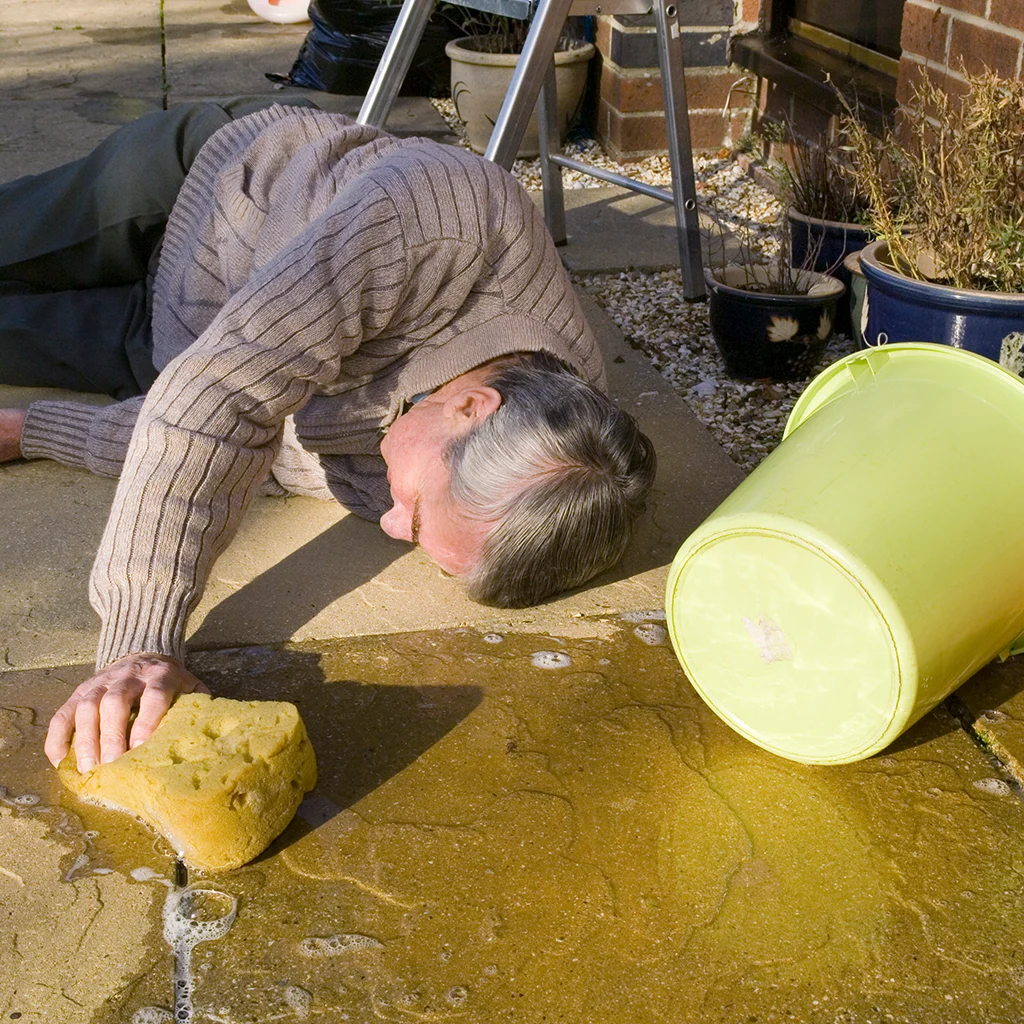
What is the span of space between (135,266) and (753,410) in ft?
5.19

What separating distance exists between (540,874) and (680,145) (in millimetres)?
2505

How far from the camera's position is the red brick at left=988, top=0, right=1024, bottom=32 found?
9.64ft

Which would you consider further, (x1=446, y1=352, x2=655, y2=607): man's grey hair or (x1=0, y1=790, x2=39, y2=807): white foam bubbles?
(x1=446, y1=352, x2=655, y2=607): man's grey hair

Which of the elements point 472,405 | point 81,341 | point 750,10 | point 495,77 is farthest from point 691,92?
point 472,405

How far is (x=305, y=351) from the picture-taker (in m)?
2.00

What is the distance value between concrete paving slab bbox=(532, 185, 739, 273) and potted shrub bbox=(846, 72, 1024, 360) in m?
1.24

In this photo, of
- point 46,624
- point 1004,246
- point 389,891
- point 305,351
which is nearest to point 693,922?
point 389,891

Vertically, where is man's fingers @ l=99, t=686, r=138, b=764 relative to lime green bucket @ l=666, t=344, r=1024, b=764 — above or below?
below

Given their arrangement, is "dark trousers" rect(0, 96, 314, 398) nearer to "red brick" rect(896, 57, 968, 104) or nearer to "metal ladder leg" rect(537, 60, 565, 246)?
"metal ladder leg" rect(537, 60, 565, 246)

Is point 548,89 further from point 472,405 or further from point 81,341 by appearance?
point 472,405

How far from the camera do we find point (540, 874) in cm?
170

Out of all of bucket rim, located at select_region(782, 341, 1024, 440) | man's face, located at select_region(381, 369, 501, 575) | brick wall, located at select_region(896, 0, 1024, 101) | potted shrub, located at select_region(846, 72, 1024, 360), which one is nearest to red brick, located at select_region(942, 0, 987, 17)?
brick wall, located at select_region(896, 0, 1024, 101)

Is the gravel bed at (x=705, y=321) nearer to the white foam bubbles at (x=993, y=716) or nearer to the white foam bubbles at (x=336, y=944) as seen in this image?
the white foam bubbles at (x=993, y=716)

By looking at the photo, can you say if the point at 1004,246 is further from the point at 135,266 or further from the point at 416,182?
the point at 135,266
